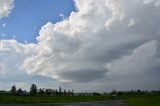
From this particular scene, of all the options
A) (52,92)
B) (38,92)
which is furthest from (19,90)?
(52,92)

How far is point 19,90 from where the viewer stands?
184 m

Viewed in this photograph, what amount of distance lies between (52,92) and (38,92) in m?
13.1

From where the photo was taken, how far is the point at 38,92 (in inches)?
7411

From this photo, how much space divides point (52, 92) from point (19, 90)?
23.7 meters

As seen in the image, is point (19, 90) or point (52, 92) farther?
point (52, 92)

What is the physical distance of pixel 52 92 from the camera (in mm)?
A: 199000

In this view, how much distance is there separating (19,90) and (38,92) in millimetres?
11557

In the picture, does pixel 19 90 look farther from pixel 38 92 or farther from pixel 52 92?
pixel 52 92
